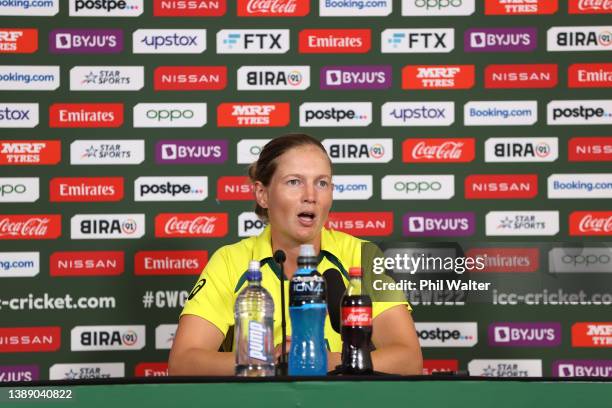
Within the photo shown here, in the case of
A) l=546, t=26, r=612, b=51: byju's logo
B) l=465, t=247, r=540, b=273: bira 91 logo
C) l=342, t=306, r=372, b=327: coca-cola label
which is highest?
l=546, t=26, r=612, b=51: byju's logo

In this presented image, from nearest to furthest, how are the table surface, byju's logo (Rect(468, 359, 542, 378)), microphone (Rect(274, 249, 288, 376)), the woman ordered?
the table surface, microphone (Rect(274, 249, 288, 376)), the woman, byju's logo (Rect(468, 359, 542, 378))

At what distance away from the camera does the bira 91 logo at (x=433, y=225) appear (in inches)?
144

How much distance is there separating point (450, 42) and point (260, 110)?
929 mm

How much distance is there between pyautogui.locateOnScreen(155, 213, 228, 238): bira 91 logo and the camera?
12.1 ft

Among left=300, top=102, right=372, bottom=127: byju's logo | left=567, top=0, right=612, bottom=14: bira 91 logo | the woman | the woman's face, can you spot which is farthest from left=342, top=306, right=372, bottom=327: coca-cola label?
left=567, top=0, right=612, bottom=14: bira 91 logo

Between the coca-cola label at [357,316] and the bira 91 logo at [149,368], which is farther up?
the coca-cola label at [357,316]

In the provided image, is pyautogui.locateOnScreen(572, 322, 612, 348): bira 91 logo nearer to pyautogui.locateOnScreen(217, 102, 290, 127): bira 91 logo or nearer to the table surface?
pyautogui.locateOnScreen(217, 102, 290, 127): bira 91 logo

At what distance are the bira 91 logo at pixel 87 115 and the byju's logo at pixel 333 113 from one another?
0.85 meters

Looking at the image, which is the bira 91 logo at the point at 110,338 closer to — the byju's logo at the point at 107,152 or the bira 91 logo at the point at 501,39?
the byju's logo at the point at 107,152

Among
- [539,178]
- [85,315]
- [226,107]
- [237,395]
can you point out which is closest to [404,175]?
[539,178]

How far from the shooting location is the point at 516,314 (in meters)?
3.64

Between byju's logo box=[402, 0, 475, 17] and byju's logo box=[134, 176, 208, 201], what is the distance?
1223 mm

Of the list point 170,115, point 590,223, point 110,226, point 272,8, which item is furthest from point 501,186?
point 110,226

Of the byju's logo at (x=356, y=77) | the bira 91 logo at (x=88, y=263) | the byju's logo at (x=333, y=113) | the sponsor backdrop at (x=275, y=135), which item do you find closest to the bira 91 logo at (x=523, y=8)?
the sponsor backdrop at (x=275, y=135)
